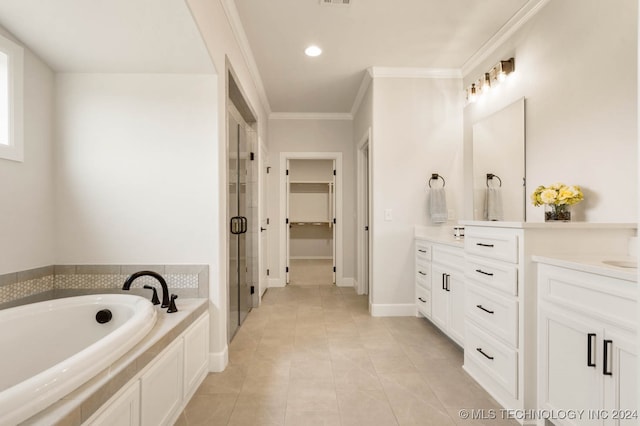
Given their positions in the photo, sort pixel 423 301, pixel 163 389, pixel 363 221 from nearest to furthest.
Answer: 1. pixel 163 389
2. pixel 423 301
3. pixel 363 221

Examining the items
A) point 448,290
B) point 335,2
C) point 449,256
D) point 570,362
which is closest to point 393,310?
point 448,290

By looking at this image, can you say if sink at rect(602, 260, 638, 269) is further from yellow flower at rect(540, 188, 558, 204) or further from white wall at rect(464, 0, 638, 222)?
yellow flower at rect(540, 188, 558, 204)

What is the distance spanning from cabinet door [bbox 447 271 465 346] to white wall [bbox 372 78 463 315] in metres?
0.87

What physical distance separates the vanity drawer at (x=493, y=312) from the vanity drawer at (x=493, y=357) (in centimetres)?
6

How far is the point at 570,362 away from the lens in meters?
1.41

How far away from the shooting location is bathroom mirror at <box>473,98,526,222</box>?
2605 millimetres

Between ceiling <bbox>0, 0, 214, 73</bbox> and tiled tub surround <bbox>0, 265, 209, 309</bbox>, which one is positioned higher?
ceiling <bbox>0, 0, 214, 73</bbox>

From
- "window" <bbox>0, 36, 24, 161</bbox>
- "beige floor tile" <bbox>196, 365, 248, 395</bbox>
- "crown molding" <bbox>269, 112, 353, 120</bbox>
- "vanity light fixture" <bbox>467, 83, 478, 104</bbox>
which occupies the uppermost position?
"crown molding" <bbox>269, 112, 353, 120</bbox>

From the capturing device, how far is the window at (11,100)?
183 cm

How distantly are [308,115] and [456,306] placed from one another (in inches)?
140

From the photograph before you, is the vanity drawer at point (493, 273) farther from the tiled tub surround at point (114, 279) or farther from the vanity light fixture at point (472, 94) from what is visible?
the vanity light fixture at point (472, 94)

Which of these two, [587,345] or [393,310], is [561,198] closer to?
[587,345]

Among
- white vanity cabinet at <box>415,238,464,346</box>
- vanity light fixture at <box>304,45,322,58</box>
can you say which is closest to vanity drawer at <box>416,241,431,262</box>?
white vanity cabinet at <box>415,238,464,346</box>

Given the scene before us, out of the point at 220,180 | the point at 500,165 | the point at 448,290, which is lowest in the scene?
the point at 448,290
